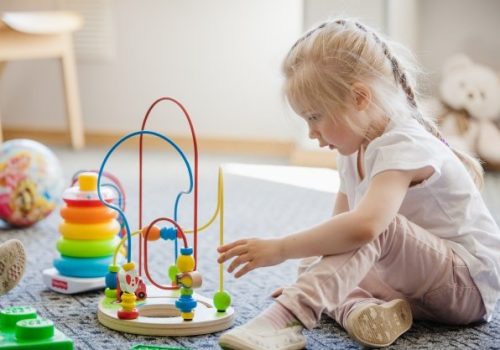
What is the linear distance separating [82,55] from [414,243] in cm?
236

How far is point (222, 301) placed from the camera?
1.20 metres

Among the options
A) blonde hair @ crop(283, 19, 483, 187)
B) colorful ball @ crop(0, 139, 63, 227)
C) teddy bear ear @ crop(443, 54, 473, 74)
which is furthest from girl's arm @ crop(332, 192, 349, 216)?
teddy bear ear @ crop(443, 54, 473, 74)

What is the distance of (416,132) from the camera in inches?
45.4

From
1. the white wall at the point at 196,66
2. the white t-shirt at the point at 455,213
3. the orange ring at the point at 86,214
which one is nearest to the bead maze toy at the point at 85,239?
the orange ring at the point at 86,214

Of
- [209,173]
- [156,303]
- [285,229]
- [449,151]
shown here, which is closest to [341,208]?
[449,151]

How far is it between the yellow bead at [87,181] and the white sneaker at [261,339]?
45 centimetres

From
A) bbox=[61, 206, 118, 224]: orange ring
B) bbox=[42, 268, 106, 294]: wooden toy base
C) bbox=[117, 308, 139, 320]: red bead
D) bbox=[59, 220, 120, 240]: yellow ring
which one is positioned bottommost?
bbox=[42, 268, 106, 294]: wooden toy base

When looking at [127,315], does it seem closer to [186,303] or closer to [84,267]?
[186,303]

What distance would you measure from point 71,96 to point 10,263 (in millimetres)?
1860

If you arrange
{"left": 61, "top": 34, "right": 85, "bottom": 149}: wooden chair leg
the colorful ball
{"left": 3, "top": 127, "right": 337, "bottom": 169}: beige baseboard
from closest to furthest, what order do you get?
1. the colorful ball
2. {"left": 3, "top": 127, "right": 337, "bottom": 169}: beige baseboard
3. {"left": 61, "top": 34, "right": 85, "bottom": 149}: wooden chair leg

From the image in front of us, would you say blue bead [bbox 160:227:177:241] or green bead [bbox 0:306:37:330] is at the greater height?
blue bead [bbox 160:227:177:241]

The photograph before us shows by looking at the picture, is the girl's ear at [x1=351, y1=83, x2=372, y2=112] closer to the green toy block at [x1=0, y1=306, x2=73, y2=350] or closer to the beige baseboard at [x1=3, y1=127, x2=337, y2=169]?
the green toy block at [x1=0, y1=306, x2=73, y2=350]

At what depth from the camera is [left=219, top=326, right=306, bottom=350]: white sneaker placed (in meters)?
1.02

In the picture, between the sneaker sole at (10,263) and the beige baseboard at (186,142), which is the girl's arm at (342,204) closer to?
the sneaker sole at (10,263)
